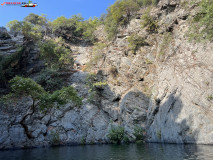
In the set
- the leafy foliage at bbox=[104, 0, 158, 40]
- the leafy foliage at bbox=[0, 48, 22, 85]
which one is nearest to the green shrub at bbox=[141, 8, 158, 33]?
the leafy foliage at bbox=[104, 0, 158, 40]

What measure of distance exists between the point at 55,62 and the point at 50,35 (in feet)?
68.0

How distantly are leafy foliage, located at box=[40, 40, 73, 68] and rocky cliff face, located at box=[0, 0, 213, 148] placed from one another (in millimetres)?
3805

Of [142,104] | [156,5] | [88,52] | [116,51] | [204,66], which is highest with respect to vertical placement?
[156,5]

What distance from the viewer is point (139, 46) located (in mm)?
28203

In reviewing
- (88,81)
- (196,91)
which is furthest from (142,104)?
(88,81)

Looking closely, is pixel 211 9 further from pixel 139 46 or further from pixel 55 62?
pixel 55 62

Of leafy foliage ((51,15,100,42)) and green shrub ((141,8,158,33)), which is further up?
leafy foliage ((51,15,100,42))

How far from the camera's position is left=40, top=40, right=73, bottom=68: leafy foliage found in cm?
3042

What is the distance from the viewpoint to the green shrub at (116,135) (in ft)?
64.4

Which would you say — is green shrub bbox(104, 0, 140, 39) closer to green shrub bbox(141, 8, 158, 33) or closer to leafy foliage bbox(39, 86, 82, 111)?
green shrub bbox(141, 8, 158, 33)

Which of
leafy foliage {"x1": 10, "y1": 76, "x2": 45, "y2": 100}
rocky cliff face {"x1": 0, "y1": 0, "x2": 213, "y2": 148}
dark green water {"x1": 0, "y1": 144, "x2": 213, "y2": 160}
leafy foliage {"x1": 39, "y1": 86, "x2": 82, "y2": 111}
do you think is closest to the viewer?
dark green water {"x1": 0, "y1": 144, "x2": 213, "y2": 160}

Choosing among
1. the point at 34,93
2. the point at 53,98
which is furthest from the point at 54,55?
the point at 53,98

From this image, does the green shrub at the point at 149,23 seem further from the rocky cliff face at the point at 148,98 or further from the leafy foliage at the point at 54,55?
the leafy foliage at the point at 54,55

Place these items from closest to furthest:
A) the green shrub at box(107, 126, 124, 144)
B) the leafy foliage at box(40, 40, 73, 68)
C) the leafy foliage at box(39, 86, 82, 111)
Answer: the leafy foliage at box(39, 86, 82, 111)
the green shrub at box(107, 126, 124, 144)
the leafy foliage at box(40, 40, 73, 68)
